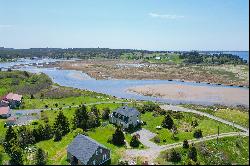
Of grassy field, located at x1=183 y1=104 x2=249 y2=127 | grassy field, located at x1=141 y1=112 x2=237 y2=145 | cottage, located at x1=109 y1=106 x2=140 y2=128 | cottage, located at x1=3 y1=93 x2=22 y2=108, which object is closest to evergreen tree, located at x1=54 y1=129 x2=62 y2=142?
cottage, located at x1=109 y1=106 x2=140 y2=128

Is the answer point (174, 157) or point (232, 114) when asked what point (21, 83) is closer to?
point (232, 114)

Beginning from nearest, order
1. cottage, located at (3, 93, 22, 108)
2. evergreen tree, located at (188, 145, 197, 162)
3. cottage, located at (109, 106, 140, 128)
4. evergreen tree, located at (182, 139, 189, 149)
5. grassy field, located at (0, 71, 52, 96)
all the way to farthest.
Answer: evergreen tree, located at (188, 145, 197, 162) → evergreen tree, located at (182, 139, 189, 149) → cottage, located at (109, 106, 140, 128) → cottage, located at (3, 93, 22, 108) → grassy field, located at (0, 71, 52, 96)

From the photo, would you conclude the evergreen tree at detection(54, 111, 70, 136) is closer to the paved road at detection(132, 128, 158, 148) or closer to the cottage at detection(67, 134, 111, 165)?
the cottage at detection(67, 134, 111, 165)

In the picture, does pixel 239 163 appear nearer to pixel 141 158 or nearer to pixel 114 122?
pixel 141 158

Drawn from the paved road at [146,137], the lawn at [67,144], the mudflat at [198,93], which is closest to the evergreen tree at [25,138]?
the lawn at [67,144]

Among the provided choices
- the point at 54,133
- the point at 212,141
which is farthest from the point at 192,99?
the point at 54,133

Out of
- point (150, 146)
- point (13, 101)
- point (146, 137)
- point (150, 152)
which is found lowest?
point (150, 152)

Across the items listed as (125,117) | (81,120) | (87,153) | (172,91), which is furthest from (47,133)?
(172,91)

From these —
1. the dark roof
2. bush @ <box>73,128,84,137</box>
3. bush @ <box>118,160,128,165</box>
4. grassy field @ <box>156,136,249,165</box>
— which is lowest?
grassy field @ <box>156,136,249,165</box>
